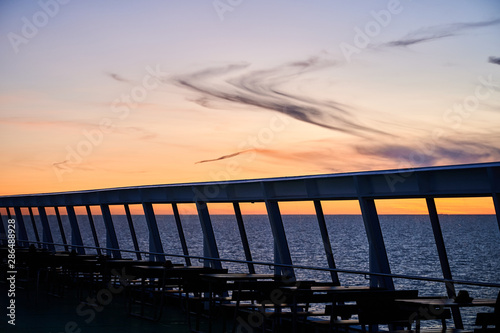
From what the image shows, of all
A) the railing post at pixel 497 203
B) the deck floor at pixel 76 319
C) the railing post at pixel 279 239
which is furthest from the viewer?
the railing post at pixel 279 239

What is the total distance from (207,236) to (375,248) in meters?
4.75

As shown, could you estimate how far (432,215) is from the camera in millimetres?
9898

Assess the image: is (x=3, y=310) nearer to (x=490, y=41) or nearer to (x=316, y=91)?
(x=316, y=91)

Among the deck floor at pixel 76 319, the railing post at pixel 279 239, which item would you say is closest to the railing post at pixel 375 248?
the railing post at pixel 279 239

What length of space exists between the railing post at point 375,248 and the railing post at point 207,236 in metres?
4.28

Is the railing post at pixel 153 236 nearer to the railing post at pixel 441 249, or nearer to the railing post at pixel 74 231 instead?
the railing post at pixel 74 231

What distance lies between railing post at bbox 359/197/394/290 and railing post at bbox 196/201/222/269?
4284 mm

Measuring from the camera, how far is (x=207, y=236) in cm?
1377

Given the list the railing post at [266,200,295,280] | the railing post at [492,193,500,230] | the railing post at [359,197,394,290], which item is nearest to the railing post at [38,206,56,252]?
the railing post at [266,200,295,280]

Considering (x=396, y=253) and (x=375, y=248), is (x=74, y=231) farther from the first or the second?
(x=396, y=253)

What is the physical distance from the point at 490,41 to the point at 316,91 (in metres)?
3.70

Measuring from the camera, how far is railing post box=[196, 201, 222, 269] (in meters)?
13.7

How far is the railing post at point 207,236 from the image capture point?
44.9 ft

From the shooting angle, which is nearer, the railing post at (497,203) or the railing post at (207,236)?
the railing post at (497,203)
